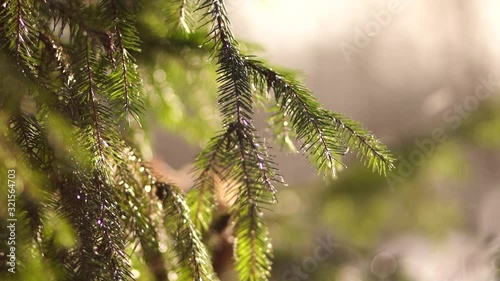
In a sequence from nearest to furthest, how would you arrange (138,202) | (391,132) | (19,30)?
(19,30)
(138,202)
(391,132)

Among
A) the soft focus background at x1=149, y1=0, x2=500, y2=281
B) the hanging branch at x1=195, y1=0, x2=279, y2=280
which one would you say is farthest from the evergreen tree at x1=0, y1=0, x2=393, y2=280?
the soft focus background at x1=149, y1=0, x2=500, y2=281

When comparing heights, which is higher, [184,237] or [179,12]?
[179,12]

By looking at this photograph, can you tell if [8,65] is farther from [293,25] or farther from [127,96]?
[293,25]

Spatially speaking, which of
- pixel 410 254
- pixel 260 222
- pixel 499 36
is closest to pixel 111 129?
pixel 260 222

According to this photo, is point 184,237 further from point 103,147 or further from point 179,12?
point 179,12

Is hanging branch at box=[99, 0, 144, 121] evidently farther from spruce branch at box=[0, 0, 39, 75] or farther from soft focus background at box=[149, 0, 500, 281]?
soft focus background at box=[149, 0, 500, 281]

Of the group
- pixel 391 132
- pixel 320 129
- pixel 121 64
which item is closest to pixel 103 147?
pixel 121 64

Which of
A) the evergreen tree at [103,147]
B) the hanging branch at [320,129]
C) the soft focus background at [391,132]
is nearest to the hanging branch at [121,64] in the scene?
the evergreen tree at [103,147]

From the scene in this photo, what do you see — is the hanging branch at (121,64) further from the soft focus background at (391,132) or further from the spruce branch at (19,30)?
the soft focus background at (391,132)
